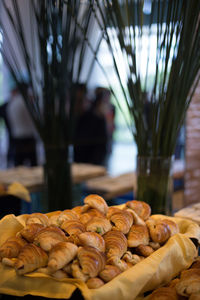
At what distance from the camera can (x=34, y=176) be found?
1.46 meters

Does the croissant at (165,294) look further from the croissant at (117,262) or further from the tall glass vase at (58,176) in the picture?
the tall glass vase at (58,176)

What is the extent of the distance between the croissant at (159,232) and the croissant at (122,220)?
0.14 ft

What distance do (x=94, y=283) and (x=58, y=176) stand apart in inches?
28.9

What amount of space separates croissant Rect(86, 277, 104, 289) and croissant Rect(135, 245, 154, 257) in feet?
0.37

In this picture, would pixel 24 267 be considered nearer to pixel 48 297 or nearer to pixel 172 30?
pixel 48 297

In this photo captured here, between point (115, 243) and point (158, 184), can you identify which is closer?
point (115, 243)

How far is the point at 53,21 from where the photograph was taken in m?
0.97

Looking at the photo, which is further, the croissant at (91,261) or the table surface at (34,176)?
the table surface at (34,176)

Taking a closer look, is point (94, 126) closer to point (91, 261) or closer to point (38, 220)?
point (38, 220)

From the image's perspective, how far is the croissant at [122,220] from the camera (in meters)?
0.58

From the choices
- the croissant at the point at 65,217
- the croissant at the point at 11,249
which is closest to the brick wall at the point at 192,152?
the croissant at the point at 65,217

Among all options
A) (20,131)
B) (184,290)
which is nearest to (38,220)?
(184,290)

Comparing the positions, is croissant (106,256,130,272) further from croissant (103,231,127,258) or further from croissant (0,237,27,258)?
croissant (0,237,27,258)

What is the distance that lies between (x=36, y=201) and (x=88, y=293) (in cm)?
75
